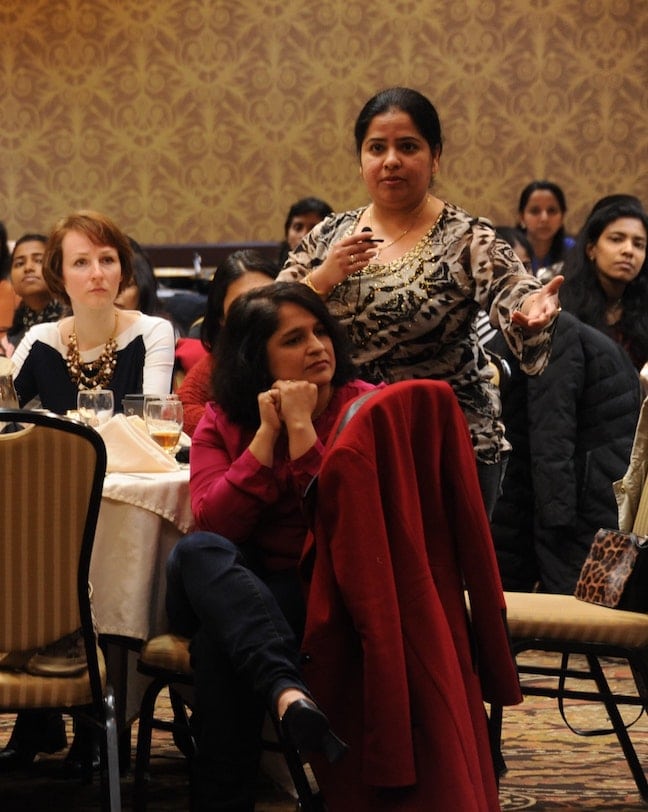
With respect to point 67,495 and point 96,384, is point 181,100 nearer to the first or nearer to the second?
point 96,384

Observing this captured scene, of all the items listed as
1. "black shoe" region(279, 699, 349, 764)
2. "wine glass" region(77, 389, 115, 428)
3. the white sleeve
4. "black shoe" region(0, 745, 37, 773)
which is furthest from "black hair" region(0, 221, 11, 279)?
"black shoe" region(279, 699, 349, 764)

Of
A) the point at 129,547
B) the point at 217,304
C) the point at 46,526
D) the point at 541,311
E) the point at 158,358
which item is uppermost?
the point at 541,311

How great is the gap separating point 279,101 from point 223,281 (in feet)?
13.3

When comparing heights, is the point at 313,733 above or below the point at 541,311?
below

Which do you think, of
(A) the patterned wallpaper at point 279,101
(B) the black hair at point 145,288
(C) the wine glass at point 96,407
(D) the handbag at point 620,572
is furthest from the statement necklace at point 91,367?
(A) the patterned wallpaper at point 279,101

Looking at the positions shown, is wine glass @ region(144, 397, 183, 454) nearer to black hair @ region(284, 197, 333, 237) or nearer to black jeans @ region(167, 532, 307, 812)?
black jeans @ region(167, 532, 307, 812)

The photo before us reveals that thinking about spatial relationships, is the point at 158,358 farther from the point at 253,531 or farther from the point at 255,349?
the point at 253,531

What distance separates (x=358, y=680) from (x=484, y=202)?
5.68 meters

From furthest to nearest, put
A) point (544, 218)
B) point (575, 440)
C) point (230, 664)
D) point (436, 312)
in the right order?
point (544, 218) < point (575, 440) < point (436, 312) < point (230, 664)

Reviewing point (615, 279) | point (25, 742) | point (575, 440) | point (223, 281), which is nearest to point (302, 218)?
point (615, 279)

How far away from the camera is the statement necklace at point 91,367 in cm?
344

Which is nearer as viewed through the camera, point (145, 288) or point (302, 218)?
point (145, 288)

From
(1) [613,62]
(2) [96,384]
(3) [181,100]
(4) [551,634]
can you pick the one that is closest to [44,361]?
(2) [96,384]

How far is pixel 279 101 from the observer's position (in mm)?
7633
